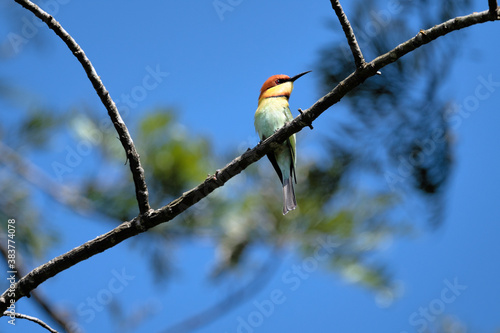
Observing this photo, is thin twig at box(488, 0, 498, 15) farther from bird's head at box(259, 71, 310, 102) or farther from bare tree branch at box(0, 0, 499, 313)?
bird's head at box(259, 71, 310, 102)

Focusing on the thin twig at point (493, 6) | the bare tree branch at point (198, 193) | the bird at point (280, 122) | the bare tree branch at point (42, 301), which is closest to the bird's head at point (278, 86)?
the bird at point (280, 122)

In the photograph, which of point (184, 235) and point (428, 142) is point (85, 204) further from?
point (428, 142)

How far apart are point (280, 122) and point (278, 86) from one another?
1.69ft

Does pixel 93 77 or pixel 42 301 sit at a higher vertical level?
pixel 93 77

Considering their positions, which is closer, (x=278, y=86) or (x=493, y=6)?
(x=493, y=6)

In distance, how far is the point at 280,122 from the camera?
11.8 ft

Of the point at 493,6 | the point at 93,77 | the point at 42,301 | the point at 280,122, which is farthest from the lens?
the point at 280,122

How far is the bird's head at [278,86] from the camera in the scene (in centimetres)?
394

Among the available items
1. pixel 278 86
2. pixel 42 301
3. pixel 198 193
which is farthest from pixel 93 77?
pixel 278 86

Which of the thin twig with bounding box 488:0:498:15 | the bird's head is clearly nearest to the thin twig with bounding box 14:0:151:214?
the thin twig with bounding box 488:0:498:15

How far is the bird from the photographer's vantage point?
3275 mm

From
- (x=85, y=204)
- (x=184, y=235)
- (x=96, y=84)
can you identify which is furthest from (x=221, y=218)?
(x=96, y=84)

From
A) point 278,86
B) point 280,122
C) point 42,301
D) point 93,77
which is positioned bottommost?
point 42,301

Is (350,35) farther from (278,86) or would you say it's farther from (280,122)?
(278,86)
